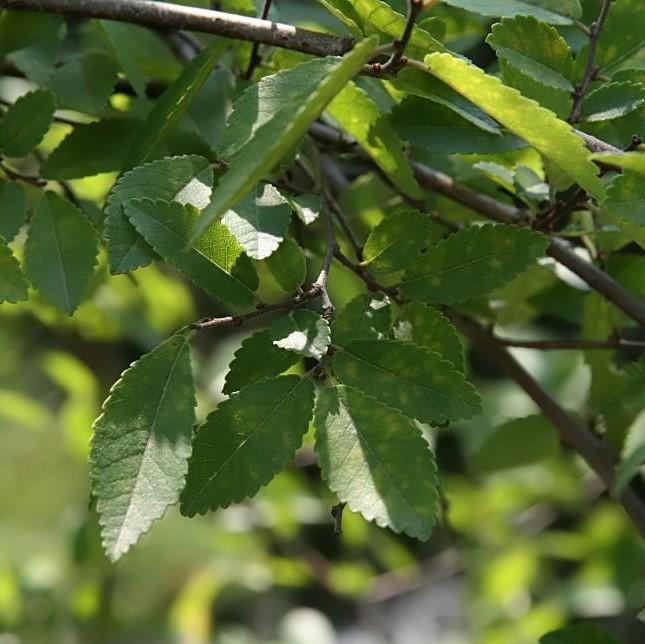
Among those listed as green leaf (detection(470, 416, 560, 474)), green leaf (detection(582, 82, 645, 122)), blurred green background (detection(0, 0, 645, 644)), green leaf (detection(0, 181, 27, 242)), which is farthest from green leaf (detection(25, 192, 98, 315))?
green leaf (detection(470, 416, 560, 474))

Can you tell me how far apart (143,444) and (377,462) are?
0.41ft

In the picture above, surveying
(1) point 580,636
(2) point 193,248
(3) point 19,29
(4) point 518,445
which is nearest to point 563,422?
(4) point 518,445

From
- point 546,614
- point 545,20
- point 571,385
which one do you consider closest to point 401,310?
point 545,20

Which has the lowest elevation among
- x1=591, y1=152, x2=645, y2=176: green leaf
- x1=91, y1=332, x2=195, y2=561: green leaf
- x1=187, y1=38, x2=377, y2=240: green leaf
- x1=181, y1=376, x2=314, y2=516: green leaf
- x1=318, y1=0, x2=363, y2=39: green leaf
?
x1=181, y1=376, x2=314, y2=516: green leaf

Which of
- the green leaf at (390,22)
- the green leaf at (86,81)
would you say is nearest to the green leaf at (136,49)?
the green leaf at (86,81)

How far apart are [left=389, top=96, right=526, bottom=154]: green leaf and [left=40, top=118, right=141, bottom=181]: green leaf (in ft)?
0.74

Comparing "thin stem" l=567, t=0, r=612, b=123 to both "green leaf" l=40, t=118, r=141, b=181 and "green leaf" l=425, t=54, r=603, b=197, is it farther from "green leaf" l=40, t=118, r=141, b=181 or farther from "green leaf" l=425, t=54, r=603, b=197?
"green leaf" l=40, t=118, r=141, b=181

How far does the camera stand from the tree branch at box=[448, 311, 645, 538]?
851mm

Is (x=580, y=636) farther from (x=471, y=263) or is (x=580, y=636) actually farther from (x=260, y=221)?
(x=260, y=221)

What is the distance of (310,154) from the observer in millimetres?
819

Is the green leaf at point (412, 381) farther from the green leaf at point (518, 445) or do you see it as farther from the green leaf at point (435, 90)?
the green leaf at point (518, 445)

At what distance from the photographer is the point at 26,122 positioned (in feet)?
2.49

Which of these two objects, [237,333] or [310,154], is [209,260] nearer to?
[310,154]

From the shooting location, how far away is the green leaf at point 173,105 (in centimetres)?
67
